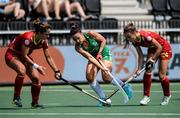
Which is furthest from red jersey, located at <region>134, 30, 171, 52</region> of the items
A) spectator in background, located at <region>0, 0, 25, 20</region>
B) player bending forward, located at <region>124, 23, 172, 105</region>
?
spectator in background, located at <region>0, 0, 25, 20</region>

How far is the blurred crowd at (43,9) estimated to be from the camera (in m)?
21.1

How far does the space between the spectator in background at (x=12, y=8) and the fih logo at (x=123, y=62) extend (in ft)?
8.64

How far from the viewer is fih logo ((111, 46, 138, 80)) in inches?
798

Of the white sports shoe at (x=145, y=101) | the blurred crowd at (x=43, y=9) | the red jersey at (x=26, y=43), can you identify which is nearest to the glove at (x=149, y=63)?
the white sports shoe at (x=145, y=101)

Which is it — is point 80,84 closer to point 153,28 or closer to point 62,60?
point 62,60

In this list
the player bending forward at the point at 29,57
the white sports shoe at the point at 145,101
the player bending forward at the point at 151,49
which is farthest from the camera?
the white sports shoe at the point at 145,101

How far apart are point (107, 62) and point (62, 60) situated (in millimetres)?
5014

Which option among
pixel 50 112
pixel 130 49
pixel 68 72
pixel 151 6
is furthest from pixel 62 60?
pixel 50 112

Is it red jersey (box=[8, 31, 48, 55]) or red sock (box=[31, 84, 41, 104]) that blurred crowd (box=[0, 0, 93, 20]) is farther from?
red sock (box=[31, 84, 41, 104])

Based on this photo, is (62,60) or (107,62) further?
(62,60)

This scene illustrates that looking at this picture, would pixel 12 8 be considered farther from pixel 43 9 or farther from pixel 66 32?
pixel 66 32

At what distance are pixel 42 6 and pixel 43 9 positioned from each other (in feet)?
0.28

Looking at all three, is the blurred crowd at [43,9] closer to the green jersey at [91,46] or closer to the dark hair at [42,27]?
the green jersey at [91,46]

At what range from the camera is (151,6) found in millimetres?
23531
